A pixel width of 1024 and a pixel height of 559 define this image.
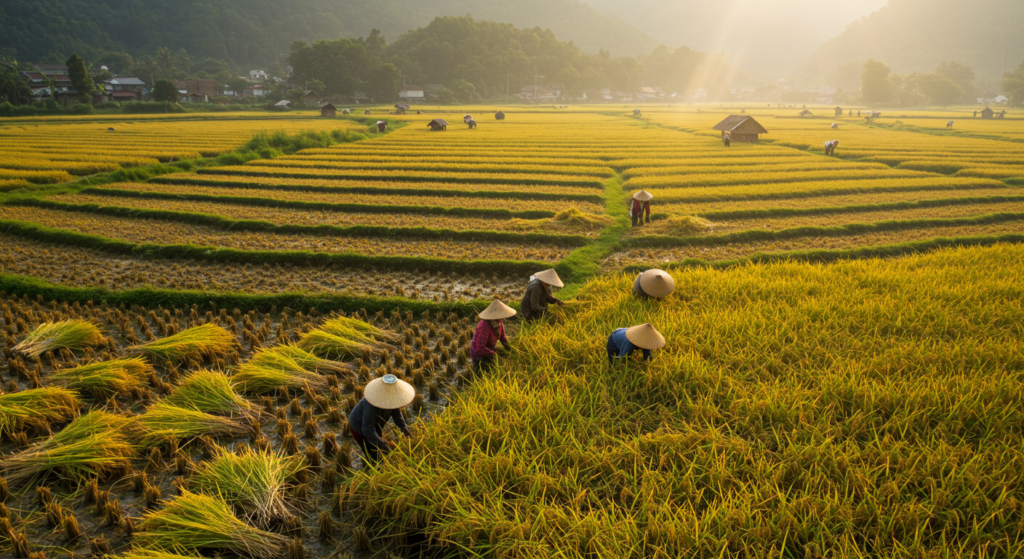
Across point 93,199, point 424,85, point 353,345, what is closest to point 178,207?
point 93,199

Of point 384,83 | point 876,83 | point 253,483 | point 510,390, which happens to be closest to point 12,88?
point 384,83

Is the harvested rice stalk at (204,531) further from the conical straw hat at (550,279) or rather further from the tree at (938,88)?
the tree at (938,88)

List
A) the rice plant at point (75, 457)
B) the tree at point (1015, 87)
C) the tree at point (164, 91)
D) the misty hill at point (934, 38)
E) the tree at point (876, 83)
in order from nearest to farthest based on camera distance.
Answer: the rice plant at point (75, 457)
the tree at point (164, 91)
the tree at point (1015, 87)
the tree at point (876, 83)
the misty hill at point (934, 38)

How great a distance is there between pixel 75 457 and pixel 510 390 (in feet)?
11.7

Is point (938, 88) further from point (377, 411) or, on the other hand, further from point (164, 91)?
point (377, 411)

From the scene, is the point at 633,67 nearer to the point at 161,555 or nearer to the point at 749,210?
the point at 749,210

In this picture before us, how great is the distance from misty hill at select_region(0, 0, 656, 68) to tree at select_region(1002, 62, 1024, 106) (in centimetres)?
9570

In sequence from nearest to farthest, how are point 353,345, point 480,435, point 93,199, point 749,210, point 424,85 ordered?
point 480,435 < point 353,345 < point 749,210 < point 93,199 < point 424,85

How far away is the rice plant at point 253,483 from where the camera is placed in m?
3.67

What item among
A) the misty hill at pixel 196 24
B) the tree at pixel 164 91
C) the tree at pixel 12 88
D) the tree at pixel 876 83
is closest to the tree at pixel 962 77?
the tree at pixel 876 83

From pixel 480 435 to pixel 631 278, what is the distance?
502cm

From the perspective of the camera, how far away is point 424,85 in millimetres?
82562

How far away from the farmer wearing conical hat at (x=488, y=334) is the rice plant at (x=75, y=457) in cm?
316

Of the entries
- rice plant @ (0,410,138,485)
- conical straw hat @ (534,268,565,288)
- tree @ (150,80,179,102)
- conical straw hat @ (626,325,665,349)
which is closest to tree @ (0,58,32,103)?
tree @ (150,80,179,102)
